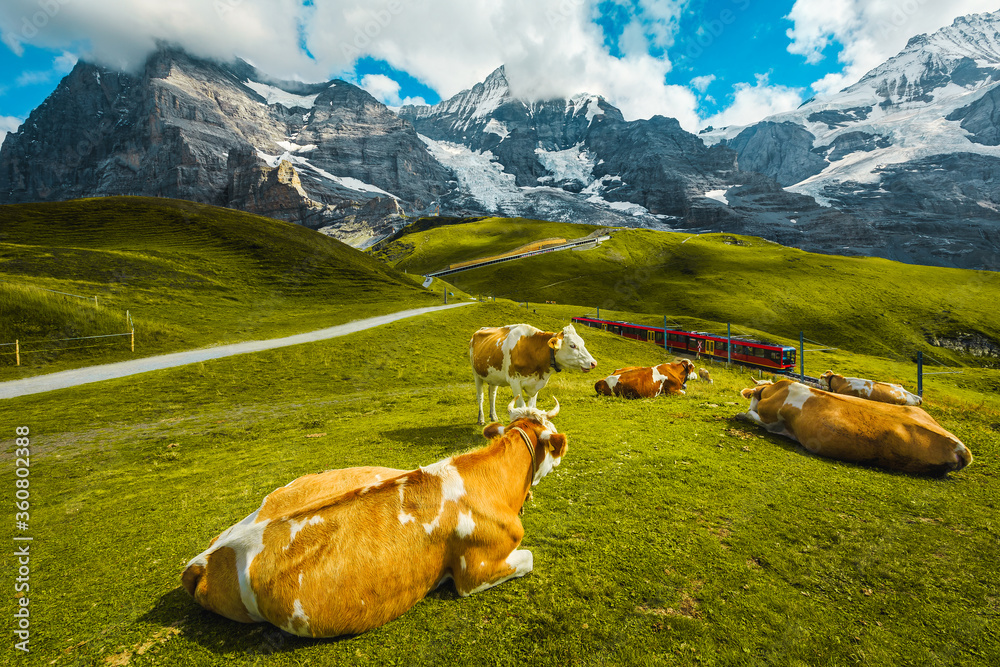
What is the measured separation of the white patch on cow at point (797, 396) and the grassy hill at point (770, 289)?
156 ft

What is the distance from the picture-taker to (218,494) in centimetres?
780

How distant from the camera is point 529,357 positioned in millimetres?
11734

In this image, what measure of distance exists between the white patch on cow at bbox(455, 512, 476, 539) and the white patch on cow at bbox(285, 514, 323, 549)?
156 cm

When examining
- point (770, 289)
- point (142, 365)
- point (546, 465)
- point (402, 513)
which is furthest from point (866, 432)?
point (770, 289)

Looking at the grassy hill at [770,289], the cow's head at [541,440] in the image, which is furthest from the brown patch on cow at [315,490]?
the grassy hill at [770,289]

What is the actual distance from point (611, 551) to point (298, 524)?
13.2 feet

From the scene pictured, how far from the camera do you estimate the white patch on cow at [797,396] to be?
9.91 meters

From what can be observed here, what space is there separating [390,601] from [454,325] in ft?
94.8

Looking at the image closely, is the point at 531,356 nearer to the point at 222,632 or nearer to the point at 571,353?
the point at 571,353

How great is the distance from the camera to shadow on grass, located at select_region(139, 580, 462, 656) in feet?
13.0

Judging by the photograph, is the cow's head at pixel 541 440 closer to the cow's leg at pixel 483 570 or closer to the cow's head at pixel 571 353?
the cow's leg at pixel 483 570

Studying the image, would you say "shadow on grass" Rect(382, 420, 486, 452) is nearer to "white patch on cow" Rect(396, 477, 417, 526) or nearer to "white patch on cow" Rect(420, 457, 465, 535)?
"white patch on cow" Rect(420, 457, 465, 535)

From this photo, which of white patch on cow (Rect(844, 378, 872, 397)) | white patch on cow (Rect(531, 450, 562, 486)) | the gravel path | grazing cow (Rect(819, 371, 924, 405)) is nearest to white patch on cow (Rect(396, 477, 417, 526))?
white patch on cow (Rect(531, 450, 562, 486))

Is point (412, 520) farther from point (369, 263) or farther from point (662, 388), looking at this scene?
point (369, 263)
